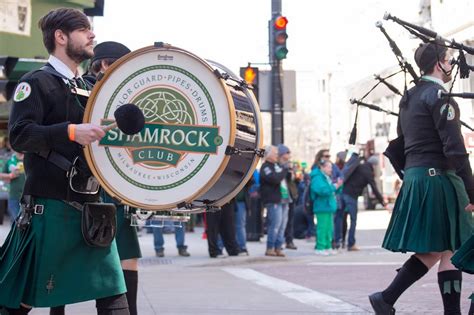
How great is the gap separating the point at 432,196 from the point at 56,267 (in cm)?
273

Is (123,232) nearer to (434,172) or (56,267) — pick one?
(56,267)

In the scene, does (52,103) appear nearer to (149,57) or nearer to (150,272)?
(149,57)

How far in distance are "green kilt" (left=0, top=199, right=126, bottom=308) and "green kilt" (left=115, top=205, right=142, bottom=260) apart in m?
1.25

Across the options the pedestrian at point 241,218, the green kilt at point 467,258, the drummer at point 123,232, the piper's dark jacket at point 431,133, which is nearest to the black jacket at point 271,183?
the pedestrian at point 241,218

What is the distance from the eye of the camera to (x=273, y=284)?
406 inches

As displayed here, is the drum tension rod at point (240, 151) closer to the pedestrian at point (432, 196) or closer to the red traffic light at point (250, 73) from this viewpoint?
the pedestrian at point (432, 196)

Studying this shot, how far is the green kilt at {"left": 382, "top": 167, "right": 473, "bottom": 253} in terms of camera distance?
6098 millimetres

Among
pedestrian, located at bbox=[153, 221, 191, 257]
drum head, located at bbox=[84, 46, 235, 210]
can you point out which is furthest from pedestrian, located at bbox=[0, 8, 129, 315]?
pedestrian, located at bbox=[153, 221, 191, 257]

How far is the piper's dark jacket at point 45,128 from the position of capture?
167 inches

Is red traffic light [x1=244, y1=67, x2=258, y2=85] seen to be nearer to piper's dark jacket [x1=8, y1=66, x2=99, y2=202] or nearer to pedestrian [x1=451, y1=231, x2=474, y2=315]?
pedestrian [x1=451, y1=231, x2=474, y2=315]

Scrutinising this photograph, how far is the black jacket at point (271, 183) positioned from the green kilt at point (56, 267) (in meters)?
10.2

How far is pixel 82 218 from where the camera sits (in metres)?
4.37

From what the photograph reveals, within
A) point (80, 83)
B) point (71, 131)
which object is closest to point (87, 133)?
point (71, 131)

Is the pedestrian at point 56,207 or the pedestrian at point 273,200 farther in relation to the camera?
the pedestrian at point 273,200
